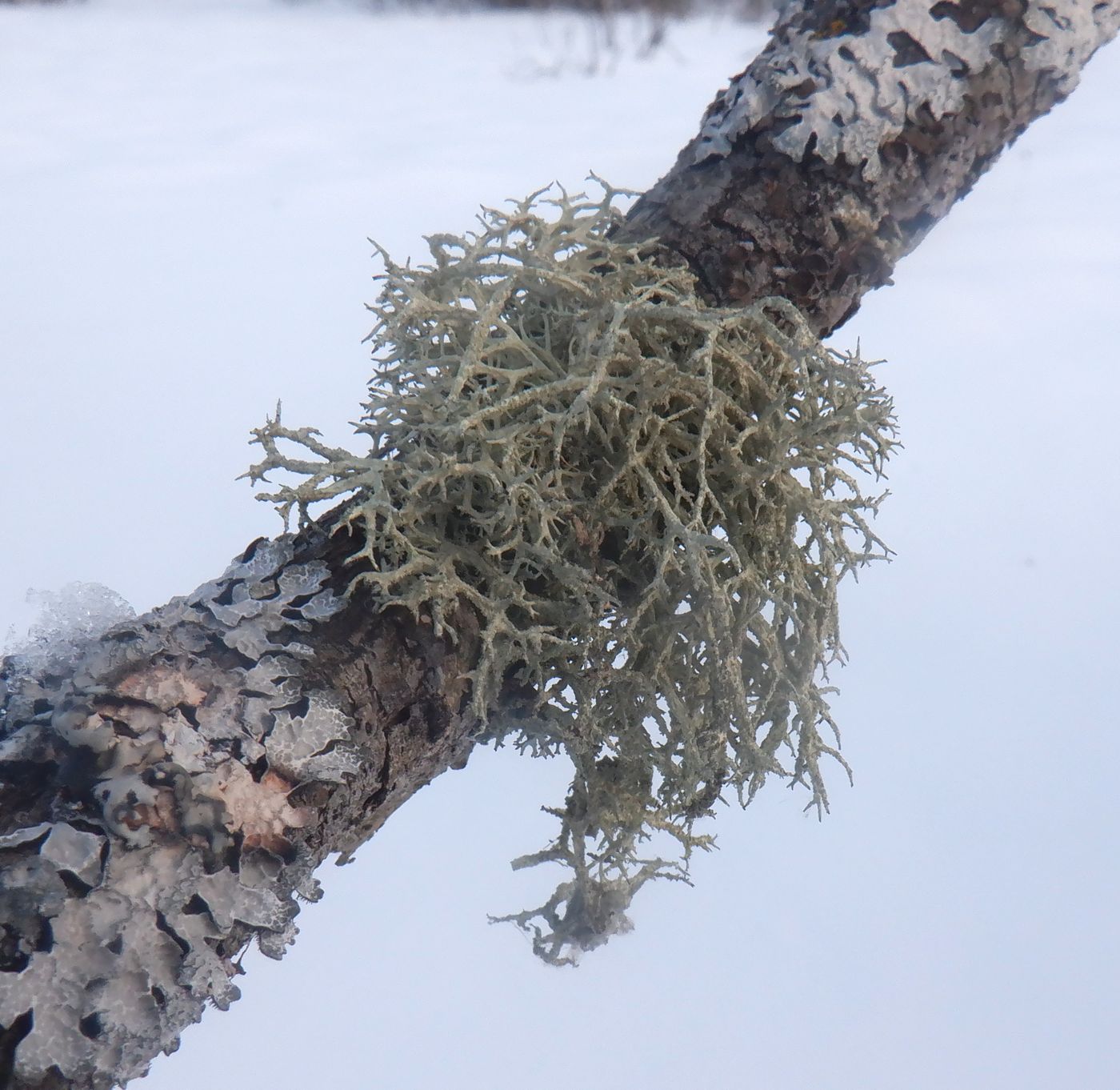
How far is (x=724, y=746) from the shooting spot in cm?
73

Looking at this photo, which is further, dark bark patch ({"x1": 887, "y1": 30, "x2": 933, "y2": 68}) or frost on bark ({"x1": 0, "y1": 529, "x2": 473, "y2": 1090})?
dark bark patch ({"x1": 887, "y1": 30, "x2": 933, "y2": 68})

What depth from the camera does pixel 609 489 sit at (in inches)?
25.1

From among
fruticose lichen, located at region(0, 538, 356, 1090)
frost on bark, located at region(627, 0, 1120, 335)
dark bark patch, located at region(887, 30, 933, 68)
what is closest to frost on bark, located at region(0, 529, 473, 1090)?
fruticose lichen, located at region(0, 538, 356, 1090)

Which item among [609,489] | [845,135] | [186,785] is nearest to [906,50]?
[845,135]

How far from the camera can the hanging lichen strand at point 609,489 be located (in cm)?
63

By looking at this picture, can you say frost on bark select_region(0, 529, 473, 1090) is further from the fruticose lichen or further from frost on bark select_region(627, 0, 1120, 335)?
frost on bark select_region(627, 0, 1120, 335)

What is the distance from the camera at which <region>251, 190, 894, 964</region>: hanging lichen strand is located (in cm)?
63

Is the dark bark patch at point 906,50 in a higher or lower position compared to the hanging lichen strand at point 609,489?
higher

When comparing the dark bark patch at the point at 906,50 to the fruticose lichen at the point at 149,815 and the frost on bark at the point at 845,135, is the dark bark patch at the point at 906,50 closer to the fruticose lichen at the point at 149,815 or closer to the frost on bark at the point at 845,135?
the frost on bark at the point at 845,135

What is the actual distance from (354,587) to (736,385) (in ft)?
0.90

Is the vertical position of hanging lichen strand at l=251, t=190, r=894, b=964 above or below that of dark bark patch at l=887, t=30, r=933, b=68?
below

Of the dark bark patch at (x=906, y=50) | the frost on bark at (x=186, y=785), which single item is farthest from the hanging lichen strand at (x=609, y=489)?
the dark bark patch at (x=906, y=50)

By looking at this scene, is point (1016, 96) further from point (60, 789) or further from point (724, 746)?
point (60, 789)

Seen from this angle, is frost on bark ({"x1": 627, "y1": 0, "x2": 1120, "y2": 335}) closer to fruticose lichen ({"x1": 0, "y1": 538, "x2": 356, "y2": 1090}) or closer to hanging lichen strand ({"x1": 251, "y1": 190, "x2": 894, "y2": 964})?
hanging lichen strand ({"x1": 251, "y1": 190, "x2": 894, "y2": 964})
